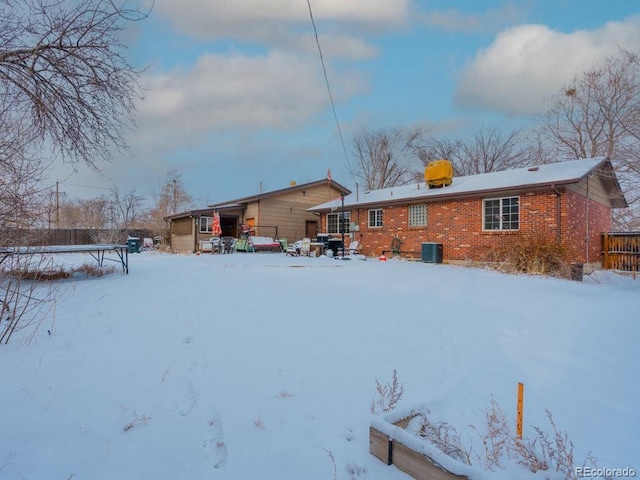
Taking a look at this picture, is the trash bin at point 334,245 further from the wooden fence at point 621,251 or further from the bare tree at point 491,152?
the bare tree at point 491,152

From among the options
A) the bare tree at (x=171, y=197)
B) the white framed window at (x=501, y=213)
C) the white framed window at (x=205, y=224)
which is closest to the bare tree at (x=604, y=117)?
the white framed window at (x=501, y=213)

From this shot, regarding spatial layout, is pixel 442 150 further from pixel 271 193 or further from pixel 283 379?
pixel 283 379

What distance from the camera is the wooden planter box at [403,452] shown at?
5.54 ft

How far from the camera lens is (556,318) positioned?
5.27 metres

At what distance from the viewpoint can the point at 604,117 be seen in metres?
19.6

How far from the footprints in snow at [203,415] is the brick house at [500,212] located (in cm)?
1145

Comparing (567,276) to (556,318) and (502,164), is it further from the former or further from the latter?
(502,164)

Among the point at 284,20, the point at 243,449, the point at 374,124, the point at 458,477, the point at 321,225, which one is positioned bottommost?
the point at 243,449

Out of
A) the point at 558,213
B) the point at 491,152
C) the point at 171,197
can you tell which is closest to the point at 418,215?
the point at 558,213

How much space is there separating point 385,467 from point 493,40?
15.5 metres

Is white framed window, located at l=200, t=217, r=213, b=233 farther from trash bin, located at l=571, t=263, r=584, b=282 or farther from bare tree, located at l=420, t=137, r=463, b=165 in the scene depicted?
bare tree, located at l=420, t=137, r=463, b=165

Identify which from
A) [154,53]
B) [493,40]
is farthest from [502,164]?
[154,53]

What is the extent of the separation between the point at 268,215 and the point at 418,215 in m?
9.98

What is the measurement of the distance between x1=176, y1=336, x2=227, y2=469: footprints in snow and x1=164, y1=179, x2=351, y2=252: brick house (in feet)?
58.9
